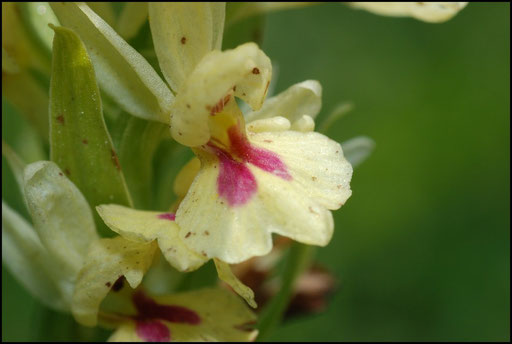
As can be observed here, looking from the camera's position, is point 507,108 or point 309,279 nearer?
point 309,279

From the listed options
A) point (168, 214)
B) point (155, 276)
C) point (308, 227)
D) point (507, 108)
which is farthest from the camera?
point (507, 108)

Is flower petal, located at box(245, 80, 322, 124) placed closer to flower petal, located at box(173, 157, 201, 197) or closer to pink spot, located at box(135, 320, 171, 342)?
flower petal, located at box(173, 157, 201, 197)

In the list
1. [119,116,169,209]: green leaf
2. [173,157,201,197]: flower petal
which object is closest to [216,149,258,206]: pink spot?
[173,157,201,197]: flower petal

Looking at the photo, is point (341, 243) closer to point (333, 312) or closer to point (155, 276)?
point (333, 312)

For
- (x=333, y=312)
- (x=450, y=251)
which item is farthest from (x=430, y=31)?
(x=333, y=312)

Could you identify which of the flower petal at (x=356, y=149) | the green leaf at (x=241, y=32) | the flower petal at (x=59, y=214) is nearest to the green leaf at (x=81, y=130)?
the flower petal at (x=59, y=214)

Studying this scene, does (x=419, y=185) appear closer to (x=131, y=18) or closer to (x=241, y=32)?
(x=241, y=32)
